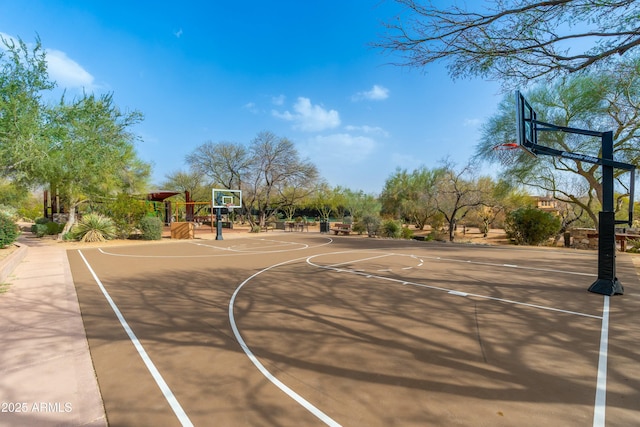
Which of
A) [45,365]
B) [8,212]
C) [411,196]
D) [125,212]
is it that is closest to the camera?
[45,365]

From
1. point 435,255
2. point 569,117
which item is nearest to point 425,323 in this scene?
point 435,255

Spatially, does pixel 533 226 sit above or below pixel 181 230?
above

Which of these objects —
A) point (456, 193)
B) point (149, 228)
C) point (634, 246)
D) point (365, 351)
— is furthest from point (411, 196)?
point (365, 351)

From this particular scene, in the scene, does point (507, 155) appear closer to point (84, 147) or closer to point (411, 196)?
point (411, 196)

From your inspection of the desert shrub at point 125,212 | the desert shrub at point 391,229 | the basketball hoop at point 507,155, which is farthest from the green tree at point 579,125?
the desert shrub at point 125,212

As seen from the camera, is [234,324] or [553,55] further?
[553,55]

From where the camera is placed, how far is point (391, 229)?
68.4ft

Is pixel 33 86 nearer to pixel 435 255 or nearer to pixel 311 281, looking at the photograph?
pixel 311 281

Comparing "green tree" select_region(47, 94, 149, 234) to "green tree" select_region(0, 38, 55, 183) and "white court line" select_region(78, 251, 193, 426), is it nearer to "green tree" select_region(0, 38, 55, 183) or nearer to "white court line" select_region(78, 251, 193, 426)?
"green tree" select_region(0, 38, 55, 183)

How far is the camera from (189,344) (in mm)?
3949

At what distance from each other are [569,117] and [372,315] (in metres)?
16.9

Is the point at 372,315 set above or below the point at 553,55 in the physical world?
below

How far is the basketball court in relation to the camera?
2.62 metres

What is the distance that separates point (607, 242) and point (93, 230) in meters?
22.2
